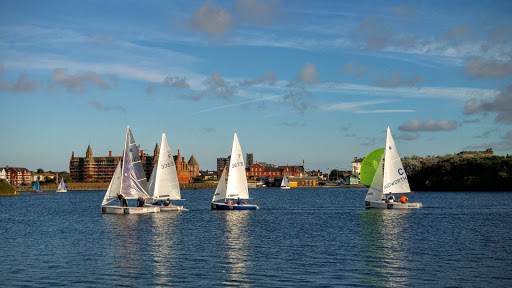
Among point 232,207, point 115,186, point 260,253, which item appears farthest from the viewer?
point 232,207

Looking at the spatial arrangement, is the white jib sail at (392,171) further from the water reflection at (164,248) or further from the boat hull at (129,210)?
the boat hull at (129,210)

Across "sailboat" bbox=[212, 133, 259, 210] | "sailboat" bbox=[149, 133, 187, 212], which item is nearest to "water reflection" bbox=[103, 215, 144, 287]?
"sailboat" bbox=[149, 133, 187, 212]

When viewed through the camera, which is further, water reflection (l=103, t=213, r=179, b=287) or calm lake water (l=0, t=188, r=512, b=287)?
water reflection (l=103, t=213, r=179, b=287)

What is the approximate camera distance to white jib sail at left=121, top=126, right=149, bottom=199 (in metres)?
58.0

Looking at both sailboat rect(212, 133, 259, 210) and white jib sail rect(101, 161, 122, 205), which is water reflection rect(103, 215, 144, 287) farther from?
sailboat rect(212, 133, 259, 210)

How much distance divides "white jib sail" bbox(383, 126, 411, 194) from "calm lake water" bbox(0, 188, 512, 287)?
32.7 ft

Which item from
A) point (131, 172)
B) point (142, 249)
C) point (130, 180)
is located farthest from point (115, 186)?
point (142, 249)

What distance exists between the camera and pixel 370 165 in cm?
6694

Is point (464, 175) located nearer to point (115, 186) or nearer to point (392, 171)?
point (392, 171)

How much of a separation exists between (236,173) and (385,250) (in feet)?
99.7

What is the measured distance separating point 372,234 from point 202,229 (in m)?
14.0

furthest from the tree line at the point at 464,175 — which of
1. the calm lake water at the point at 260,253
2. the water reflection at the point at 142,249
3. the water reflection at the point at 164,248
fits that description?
the water reflection at the point at 142,249

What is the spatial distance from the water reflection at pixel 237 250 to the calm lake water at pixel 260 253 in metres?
0.05

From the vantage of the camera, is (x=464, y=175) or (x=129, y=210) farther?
(x=464, y=175)
